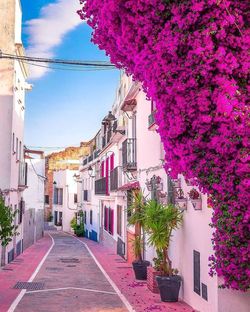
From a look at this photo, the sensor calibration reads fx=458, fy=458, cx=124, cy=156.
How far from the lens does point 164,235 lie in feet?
42.9

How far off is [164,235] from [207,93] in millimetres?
5306

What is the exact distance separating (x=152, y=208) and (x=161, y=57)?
528cm

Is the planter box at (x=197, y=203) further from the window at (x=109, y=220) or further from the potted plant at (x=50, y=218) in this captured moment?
the potted plant at (x=50, y=218)

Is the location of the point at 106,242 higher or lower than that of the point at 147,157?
lower

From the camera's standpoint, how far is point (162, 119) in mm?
9781

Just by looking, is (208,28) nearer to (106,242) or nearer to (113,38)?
(113,38)

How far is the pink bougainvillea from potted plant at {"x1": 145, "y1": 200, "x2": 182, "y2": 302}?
3.36 m

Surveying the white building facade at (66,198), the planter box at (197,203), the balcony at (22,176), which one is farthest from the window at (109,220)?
the white building facade at (66,198)

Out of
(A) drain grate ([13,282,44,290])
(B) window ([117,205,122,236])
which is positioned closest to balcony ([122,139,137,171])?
(B) window ([117,205,122,236])

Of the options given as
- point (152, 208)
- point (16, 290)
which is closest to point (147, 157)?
point (152, 208)

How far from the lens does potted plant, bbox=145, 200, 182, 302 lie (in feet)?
42.2

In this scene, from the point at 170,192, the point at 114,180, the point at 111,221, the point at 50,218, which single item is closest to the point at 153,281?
the point at 170,192

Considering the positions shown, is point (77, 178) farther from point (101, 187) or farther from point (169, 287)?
point (169, 287)

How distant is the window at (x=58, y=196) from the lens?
63.0m
